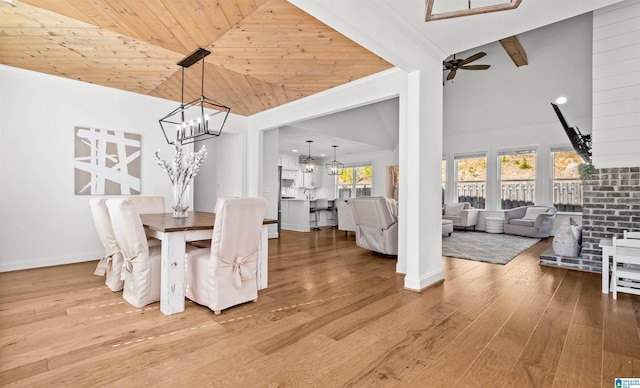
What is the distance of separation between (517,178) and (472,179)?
1159 mm

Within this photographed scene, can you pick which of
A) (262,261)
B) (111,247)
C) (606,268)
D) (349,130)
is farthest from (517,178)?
(111,247)

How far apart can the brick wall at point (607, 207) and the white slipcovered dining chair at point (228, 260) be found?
4.20 metres

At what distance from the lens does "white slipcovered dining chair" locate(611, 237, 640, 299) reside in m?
2.79

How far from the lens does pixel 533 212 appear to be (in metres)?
7.26

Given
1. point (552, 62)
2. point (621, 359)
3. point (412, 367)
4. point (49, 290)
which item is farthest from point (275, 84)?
point (552, 62)

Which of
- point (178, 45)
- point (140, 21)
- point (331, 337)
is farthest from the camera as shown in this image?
point (178, 45)

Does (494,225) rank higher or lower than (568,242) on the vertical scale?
lower

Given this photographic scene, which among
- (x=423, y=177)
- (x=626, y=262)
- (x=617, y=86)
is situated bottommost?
(x=626, y=262)

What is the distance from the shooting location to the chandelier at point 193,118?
337cm

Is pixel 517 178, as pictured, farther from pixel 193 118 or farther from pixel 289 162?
pixel 193 118

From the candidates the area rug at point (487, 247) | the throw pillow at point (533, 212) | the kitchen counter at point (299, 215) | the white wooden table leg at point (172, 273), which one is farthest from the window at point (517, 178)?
the white wooden table leg at point (172, 273)

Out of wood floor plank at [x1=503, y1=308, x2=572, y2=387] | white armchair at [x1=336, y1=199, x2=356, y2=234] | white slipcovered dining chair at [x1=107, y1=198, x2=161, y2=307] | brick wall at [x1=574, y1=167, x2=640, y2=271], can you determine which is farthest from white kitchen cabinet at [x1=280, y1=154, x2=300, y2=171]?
wood floor plank at [x1=503, y1=308, x2=572, y2=387]

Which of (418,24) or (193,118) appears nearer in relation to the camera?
(418,24)

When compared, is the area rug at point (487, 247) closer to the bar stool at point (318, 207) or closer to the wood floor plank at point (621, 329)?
the wood floor plank at point (621, 329)
